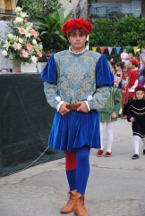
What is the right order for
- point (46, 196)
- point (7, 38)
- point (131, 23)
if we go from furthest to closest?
point (131, 23)
point (7, 38)
point (46, 196)

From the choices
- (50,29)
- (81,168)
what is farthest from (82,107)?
(50,29)

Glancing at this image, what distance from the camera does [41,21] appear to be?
692 cm

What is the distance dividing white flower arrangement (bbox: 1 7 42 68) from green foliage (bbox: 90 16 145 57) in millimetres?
13444

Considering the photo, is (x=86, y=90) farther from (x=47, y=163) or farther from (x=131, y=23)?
(x=131, y=23)

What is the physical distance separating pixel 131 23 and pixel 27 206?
16.5m

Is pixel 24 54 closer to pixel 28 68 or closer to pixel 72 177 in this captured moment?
pixel 28 68

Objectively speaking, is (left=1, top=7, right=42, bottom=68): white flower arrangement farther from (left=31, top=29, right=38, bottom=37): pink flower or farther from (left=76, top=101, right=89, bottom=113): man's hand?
(left=76, top=101, right=89, bottom=113): man's hand

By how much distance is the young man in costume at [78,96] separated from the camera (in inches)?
161

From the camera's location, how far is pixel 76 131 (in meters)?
4.09

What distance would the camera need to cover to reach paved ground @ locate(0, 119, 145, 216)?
4.36m

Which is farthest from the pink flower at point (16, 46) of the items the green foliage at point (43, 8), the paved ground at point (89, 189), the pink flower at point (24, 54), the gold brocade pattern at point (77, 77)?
the green foliage at point (43, 8)

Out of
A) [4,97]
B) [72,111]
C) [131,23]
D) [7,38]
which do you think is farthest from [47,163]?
[131,23]

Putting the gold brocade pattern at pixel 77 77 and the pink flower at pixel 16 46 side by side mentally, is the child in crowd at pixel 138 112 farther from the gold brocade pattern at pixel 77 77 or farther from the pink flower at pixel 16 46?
the gold brocade pattern at pixel 77 77

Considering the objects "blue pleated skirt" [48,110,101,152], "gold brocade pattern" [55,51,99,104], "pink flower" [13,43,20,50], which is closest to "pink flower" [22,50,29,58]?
"pink flower" [13,43,20,50]
